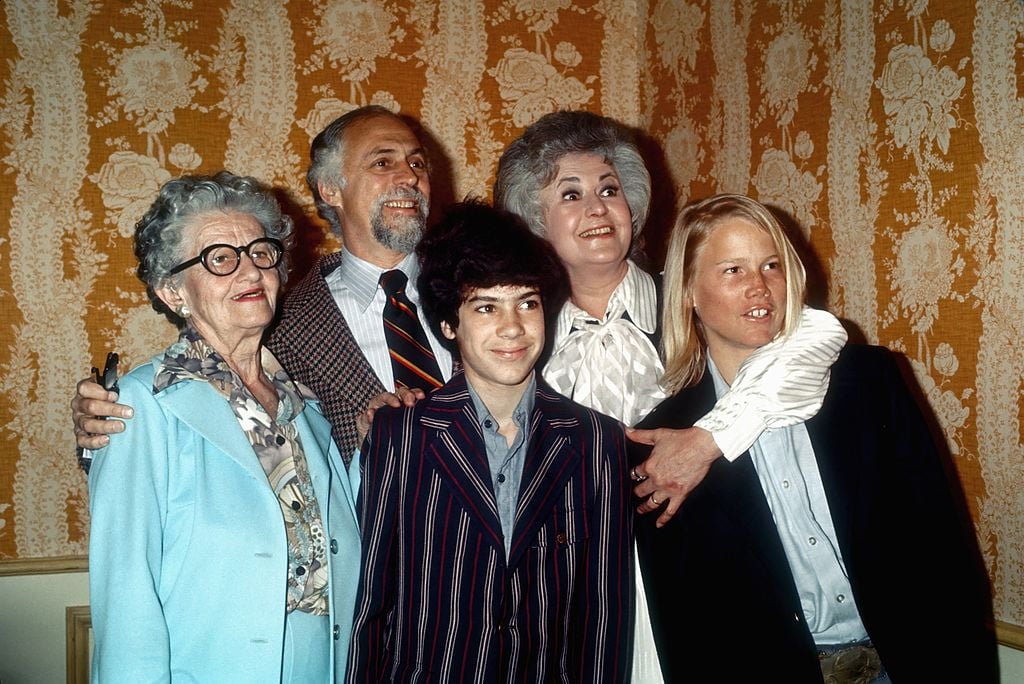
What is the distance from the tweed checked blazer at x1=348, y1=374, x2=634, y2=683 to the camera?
1.54 m

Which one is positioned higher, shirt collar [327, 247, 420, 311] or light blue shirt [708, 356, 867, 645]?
shirt collar [327, 247, 420, 311]

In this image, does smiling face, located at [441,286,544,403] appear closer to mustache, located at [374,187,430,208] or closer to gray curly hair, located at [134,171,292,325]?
gray curly hair, located at [134,171,292,325]

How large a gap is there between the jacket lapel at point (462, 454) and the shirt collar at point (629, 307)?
0.53 m

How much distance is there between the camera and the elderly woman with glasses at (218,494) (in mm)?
1443

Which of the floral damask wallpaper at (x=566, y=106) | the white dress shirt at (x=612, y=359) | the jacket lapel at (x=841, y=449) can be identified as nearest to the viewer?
the jacket lapel at (x=841, y=449)

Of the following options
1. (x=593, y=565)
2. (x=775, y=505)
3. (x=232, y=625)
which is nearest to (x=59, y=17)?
(x=232, y=625)

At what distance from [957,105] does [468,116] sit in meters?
1.94

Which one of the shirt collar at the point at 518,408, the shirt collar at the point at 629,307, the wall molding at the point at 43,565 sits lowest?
the wall molding at the point at 43,565

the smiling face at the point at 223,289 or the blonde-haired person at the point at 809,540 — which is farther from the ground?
the smiling face at the point at 223,289

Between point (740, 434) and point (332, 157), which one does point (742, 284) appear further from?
point (332, 157)

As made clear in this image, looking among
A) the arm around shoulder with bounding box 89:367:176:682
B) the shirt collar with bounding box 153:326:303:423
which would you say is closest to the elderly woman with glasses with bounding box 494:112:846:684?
the shirt collar with bounding box 153:326:303:423

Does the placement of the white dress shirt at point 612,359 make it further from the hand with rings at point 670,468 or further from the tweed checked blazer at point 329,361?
the tweed checked blazer at point 329,361

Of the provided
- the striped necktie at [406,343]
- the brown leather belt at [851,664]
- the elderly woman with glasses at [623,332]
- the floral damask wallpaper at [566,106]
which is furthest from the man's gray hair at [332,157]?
the brown leather belt at [851,664]

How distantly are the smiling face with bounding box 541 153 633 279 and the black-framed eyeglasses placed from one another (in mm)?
771
